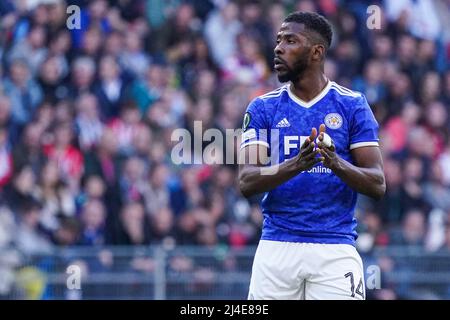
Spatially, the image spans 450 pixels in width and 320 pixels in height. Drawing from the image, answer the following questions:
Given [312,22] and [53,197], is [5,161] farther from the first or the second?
[312,22]

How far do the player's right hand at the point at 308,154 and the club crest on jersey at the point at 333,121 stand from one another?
45 centimetres

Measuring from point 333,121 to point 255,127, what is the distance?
50 centimetres

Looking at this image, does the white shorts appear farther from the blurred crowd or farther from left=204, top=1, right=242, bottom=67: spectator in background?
left=204, top=1, right=242, bottom=67: spectator in background

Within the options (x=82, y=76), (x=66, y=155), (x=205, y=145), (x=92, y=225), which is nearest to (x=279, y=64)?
(x=92, y=225)

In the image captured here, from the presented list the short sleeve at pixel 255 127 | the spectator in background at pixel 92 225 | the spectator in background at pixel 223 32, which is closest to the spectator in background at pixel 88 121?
the spectator in background at pixel 92 225

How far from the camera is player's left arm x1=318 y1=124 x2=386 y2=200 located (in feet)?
23.1

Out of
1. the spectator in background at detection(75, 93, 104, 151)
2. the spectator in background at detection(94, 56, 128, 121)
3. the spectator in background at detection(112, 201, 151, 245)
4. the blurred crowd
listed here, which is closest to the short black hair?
the blurred crowd

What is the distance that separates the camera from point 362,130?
745 cm

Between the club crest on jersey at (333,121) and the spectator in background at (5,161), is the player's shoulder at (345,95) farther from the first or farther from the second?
the spectator in background at (5,161)

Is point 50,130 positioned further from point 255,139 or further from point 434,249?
point 255,139

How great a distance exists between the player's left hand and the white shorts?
61 centimetres

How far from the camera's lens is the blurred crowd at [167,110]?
42.5 feet

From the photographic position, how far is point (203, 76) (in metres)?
14.3
